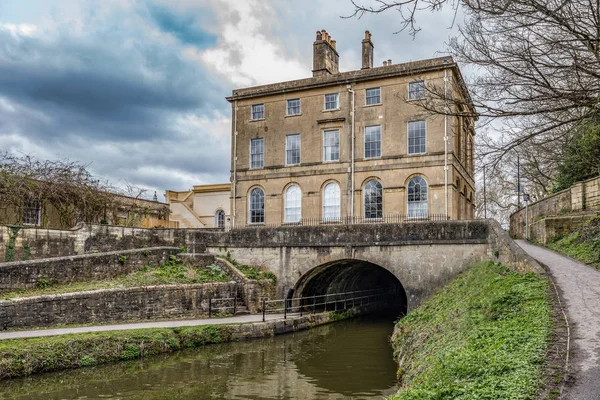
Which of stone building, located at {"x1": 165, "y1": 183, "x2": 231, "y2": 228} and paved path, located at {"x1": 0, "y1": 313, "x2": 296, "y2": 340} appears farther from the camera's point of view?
stone building, located at {"x1": 165, "y1": 183, "x2": 231, "y2": 228}

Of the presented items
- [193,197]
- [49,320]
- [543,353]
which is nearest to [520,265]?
[543,353]

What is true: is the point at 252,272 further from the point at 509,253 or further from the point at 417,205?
the point at 509,253

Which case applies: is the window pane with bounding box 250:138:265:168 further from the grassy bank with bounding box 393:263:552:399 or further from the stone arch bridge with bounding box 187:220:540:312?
the grassy bank with bounding box 393:263:552:399

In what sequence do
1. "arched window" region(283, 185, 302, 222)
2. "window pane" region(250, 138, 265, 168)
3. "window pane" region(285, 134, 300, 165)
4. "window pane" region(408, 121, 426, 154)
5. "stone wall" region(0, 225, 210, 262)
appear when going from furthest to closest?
"window pane" region(250, 138, 265, 168), "window pane" region(285, 134, 300, 165), "arched window" region(283, 185, 302, 222), "window pane" region(408, 121, 426, 154), "stone wall" region(0, 225, 210, 262)

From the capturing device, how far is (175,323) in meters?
16.9

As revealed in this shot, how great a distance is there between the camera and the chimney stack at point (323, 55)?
1173 inches

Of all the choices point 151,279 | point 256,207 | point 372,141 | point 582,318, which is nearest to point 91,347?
point 151,279

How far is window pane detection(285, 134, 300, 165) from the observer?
29.3m

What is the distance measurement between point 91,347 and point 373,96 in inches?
763

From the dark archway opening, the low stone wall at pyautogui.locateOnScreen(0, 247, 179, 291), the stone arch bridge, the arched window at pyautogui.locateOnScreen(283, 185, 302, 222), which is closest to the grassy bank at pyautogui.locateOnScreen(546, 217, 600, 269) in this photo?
the stone arch bridge

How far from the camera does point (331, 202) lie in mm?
28312

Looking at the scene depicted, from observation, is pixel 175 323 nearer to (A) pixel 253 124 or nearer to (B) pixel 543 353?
(B) pixel 543 353

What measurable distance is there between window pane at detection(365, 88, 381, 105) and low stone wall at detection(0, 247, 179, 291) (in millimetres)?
13132

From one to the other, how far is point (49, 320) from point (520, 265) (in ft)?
42.2
